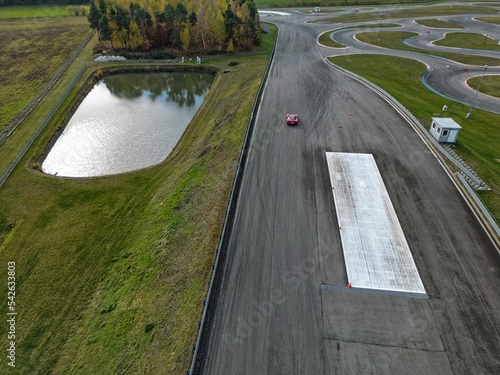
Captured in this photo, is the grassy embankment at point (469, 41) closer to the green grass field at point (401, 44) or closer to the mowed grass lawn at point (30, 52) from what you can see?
the green grass field at point (401, 44)

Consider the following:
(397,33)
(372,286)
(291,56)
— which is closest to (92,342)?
(372,286)

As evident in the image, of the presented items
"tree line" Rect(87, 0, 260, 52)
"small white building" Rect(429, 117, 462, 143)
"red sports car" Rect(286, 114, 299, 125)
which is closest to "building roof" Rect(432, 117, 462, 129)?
"small white building" Rect(429, 117, 462, 143)

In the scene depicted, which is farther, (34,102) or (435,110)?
(34,102)

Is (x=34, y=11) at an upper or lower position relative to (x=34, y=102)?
upper

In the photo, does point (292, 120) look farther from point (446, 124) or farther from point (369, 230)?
point (369, 230)

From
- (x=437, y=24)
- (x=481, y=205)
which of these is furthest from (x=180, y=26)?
(x=437, y=24)

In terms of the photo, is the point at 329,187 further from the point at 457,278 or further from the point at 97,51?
the point at 97,51

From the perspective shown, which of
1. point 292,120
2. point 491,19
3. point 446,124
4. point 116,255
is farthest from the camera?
point 491,19

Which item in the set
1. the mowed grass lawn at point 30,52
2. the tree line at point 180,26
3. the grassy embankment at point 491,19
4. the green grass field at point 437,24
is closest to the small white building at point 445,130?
the tree line at point 180,26
